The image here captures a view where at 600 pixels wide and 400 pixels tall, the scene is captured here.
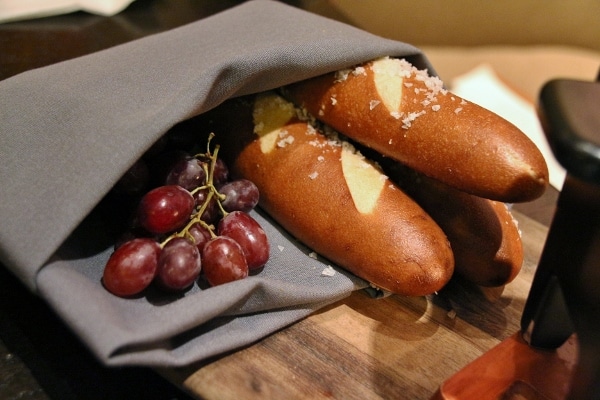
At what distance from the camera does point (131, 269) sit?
50 centimetres

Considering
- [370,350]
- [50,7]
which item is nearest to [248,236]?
[370,350]

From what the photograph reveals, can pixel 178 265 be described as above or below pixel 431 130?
below

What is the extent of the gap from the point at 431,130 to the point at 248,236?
0.74ft

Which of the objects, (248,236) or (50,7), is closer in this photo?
(248,236)

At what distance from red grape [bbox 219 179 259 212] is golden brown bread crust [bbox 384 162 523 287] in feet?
0.65

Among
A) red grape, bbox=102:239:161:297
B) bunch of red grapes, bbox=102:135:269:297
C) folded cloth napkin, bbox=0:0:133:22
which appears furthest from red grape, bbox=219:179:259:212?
folded cloth napkin, bbox=0:0:133:22

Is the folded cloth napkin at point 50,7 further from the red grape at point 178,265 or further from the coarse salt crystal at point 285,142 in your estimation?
the red grape at point 178,265

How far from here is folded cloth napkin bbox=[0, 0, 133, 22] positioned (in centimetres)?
103

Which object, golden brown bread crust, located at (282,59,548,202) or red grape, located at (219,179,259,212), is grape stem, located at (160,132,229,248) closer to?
red grape, located at (219,179,259,212)

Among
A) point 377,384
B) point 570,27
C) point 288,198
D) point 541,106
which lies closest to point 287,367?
point 377,384

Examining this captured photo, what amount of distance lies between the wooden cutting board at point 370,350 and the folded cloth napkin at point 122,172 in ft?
0.07

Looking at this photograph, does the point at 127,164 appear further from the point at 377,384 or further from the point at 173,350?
the point at 377,384

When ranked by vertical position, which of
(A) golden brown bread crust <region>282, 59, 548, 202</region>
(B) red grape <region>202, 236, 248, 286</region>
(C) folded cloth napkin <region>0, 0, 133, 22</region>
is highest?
(A) golden brown bread crust <region>282, 59, 548, 202</region>

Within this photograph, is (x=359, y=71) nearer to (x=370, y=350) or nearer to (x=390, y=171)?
(x=390, y=171)
